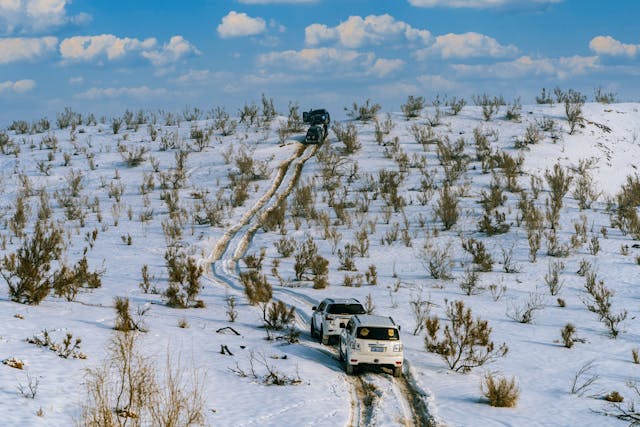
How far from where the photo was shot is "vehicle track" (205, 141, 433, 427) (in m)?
11.2

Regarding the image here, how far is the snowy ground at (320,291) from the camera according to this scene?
37.5 feet

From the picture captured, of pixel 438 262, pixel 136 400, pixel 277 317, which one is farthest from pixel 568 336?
pixel 136 400

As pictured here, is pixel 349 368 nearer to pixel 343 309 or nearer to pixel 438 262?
pixel 343 309

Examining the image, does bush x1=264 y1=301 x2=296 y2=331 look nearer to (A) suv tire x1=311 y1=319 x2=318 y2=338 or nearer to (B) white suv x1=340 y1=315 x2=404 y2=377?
(A) suv tire x1=311 y1=319 x2=318 y2=338

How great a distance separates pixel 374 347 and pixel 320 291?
29.0 ft

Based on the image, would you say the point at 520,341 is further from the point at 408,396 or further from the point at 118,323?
the point at 118,323

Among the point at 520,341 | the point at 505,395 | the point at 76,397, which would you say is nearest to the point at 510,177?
the point at 520,341

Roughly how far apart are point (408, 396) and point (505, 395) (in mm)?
1940

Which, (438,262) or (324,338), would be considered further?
(438,262)

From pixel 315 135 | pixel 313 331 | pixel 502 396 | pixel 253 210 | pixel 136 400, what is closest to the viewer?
pixel 136 400

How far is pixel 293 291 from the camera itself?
22.3 meters

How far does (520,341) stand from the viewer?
16609 millimetres

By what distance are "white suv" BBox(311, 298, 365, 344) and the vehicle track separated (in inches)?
19.6

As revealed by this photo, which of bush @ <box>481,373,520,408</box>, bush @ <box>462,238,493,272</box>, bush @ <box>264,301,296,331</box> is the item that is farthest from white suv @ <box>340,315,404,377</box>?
bush @ <box>462,238,493,272</box>
